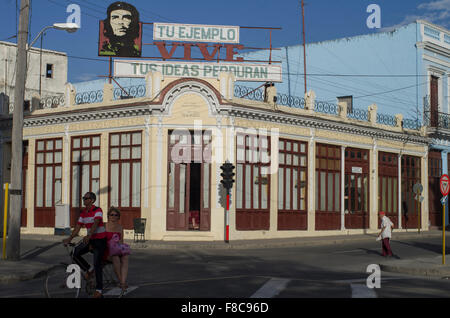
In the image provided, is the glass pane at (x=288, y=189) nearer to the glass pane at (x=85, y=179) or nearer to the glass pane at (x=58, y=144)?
the glass pane at (x=85, y=179)

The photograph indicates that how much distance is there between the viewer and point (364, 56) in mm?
41344

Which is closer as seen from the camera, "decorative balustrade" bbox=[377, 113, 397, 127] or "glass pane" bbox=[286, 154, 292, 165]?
"glass pane" bbox=[286, 154, 292, 165]

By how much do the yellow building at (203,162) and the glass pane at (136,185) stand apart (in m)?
0.05

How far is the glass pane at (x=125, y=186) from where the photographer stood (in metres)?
27.6

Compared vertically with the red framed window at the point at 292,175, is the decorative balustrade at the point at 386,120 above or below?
above

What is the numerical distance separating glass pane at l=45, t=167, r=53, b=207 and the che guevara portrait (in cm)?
634

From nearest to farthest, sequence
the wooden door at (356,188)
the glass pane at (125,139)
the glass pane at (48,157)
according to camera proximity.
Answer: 1. the glass pane at (125,139)
2. the glass pane at (48,157)
3. the wooden door at (356,188)

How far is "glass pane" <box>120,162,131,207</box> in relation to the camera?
90.6 ft

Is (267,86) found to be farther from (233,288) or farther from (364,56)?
(233,288)

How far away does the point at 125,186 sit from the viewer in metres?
27.7

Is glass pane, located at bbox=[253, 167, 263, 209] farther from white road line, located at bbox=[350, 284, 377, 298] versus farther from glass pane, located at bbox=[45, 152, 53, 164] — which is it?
white road line, located at bbox=[350, 284, 377, 298]

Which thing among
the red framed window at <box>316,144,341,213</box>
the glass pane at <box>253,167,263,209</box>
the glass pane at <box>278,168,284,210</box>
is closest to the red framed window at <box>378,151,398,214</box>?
→ the red framed window at <box>316,144,341,213</box>

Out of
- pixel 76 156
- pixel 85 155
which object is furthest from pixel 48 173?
pixel 85 155

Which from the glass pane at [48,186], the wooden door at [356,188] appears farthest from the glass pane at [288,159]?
the glass pane at [48,186]
